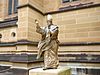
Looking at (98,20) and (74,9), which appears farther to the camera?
(74,9)

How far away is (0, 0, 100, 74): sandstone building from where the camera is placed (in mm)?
6203

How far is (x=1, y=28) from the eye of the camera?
326 inches

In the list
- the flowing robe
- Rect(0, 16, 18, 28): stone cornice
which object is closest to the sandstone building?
Rect(0, 16, 18, 28): stone cornice

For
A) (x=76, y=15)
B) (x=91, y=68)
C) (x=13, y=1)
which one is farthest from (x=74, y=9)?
(x=13, y=1)

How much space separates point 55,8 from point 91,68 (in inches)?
121

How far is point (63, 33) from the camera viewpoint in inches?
281

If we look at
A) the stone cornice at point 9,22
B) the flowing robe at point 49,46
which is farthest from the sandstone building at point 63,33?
the flowing robe at point 49,46

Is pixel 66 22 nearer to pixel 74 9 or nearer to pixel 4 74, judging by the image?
pixel 74 9

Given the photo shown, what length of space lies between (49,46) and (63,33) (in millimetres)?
3082

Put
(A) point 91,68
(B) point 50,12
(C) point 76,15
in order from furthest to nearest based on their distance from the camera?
(B) point 50,12, (C) point 76,15, (A) point 91,68

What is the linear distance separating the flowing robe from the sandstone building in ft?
6.69

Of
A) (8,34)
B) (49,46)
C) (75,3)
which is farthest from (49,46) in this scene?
(8,34)

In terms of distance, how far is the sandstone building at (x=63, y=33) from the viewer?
20.4ft

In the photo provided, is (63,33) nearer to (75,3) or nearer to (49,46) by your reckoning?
(75,3)
